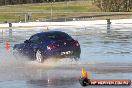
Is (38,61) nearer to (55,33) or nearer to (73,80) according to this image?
(55,33)

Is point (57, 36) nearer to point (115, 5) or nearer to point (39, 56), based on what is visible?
point (39, 56)

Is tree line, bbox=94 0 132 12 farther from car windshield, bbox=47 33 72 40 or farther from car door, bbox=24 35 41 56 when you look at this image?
car windshield, bbox=47 33 72 40

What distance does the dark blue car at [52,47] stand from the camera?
23312 millimetres

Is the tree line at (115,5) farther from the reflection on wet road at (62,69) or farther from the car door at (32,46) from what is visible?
the car door at (32,46)

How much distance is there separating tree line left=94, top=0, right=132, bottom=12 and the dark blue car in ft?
269

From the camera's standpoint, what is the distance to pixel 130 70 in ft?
65.2

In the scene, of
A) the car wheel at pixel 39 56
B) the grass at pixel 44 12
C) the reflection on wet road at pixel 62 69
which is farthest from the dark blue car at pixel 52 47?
the grass at pixel 44 12

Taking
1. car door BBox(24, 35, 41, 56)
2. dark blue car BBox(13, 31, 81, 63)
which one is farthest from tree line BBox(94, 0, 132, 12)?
dark blue car BBox(13, 31, 81, 63)

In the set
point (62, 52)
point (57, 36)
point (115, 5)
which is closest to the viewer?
point (62, 52)

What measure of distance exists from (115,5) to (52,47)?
8510 cm

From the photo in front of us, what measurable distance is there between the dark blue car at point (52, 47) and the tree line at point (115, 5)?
82.1m

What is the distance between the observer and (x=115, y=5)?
352 ft

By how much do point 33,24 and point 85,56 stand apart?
41042 mm

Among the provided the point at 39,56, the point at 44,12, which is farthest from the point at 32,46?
the point at 44,12
